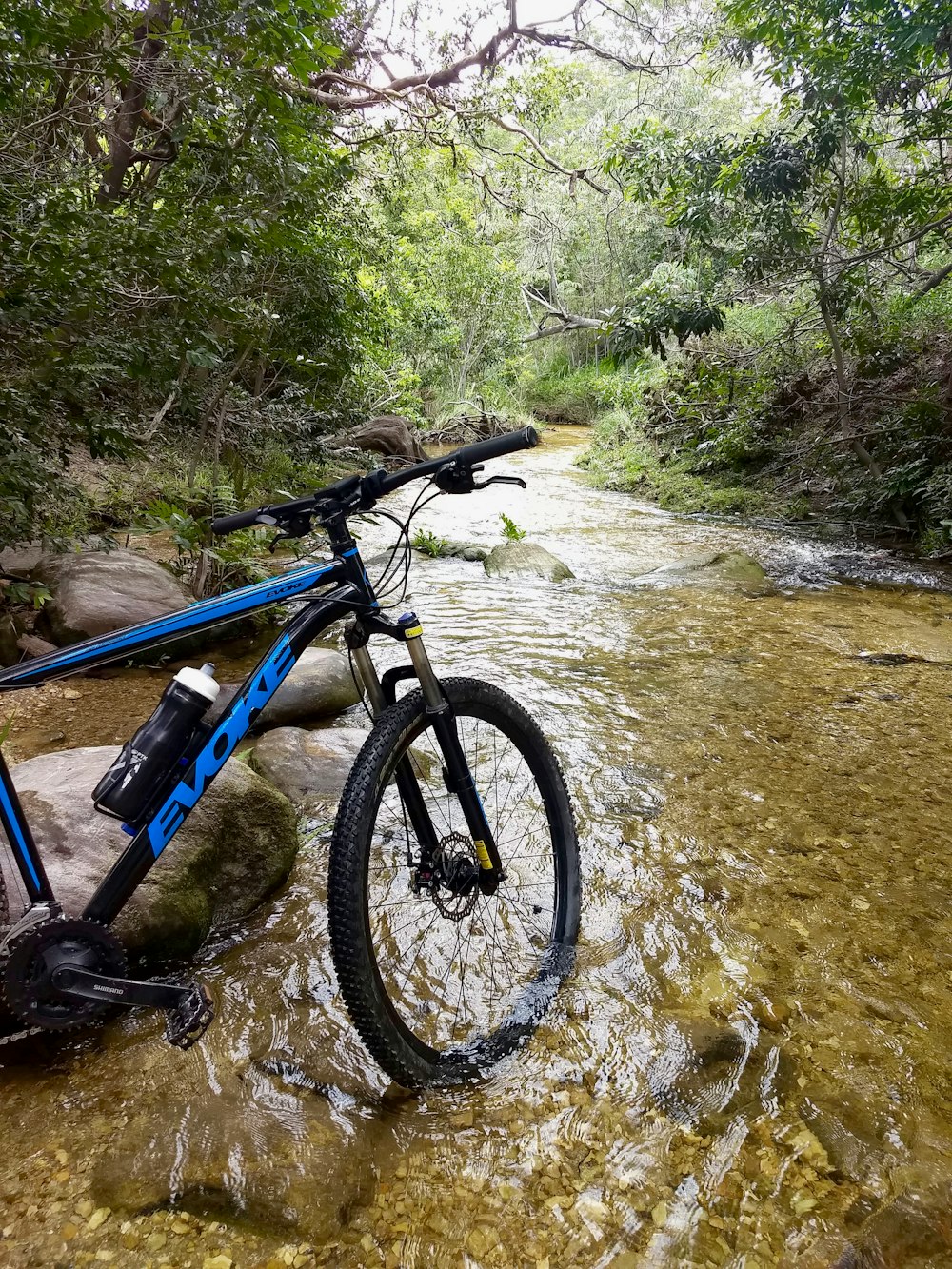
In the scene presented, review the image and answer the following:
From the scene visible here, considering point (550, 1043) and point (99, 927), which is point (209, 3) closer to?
point (99, 927)

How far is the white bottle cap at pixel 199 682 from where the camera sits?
1667 mm

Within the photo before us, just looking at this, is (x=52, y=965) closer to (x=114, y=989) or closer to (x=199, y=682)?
(x=114, y=989)

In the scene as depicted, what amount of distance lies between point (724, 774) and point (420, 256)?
1847 centimetres

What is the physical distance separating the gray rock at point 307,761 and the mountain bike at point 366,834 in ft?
3.00

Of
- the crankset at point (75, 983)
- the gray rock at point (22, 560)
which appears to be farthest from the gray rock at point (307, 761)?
the gray rock at point (22, 560)

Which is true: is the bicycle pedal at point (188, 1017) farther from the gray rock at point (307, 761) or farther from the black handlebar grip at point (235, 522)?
the gray rock at point (307, 761)

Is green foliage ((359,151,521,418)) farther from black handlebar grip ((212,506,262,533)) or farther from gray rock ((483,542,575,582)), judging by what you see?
black handlebar grip ((212,506,262,533))

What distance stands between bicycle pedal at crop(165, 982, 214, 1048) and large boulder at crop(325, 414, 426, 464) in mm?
14360

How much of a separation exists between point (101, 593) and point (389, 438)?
1179 centimetres

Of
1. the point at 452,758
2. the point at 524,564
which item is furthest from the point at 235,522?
the point at 524,564

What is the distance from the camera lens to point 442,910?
206 centimetres

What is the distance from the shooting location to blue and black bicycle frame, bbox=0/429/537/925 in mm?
1649

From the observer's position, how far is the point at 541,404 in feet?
89.7

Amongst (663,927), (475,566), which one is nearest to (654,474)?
(475,566)
